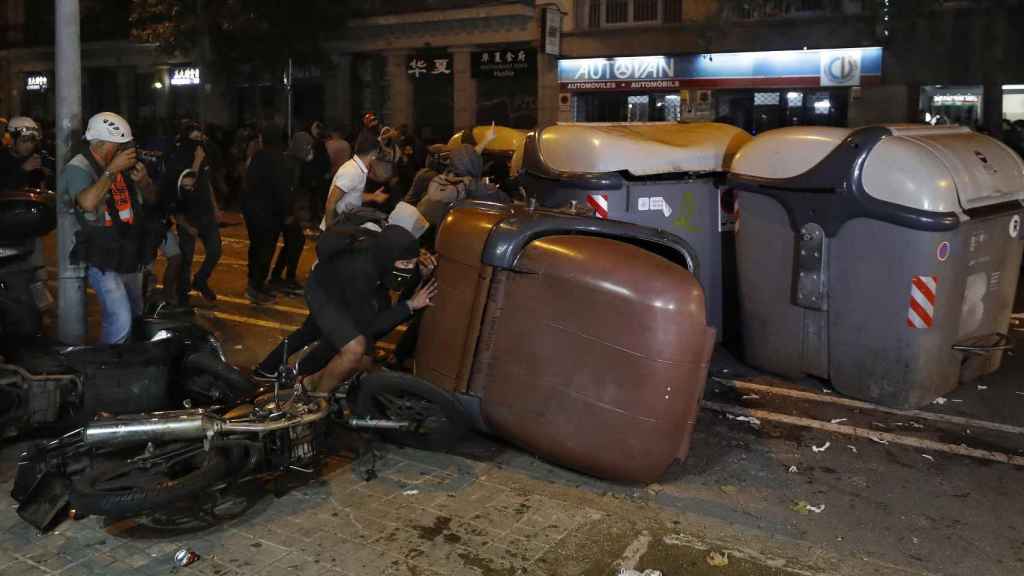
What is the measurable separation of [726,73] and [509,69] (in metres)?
5.53

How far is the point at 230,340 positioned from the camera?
27.9ft

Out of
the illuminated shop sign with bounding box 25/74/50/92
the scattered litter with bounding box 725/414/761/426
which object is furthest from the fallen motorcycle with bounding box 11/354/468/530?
the illuminated shop sign with bounding box 25/74/50/92

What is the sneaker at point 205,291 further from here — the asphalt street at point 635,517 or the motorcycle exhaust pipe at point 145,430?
the motorcycle exhaust pipe at point 145,430

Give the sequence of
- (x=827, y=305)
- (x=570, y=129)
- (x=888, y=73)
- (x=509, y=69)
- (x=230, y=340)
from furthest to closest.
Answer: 1. (x=509, y=69)
2. (x=888, y=73)
3. (x=230, y=340)
4. (x=570, y=129)
5. (x=827, y=305)

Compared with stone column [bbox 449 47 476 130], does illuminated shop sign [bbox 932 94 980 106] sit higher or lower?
lower

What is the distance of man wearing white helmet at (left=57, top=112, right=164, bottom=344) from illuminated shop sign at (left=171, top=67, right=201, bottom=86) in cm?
2591

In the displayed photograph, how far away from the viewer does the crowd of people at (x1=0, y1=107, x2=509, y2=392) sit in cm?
563

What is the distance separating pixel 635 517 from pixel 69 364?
10.6 ft

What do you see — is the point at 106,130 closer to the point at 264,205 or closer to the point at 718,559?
the point at 264,205

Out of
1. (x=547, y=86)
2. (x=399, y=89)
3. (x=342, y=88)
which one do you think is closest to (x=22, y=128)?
(x=547, y=86)

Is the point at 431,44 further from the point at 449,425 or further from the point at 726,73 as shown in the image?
the point at 449,425

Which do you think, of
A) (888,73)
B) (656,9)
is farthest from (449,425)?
(656,9)

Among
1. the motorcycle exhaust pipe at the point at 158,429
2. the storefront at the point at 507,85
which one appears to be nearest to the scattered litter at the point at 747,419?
the motorcycle exhaust pipe at the point at 158,429

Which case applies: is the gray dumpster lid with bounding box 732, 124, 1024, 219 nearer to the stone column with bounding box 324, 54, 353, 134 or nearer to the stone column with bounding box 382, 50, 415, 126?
the stone column with bounding box 382, 50, 415, 126
